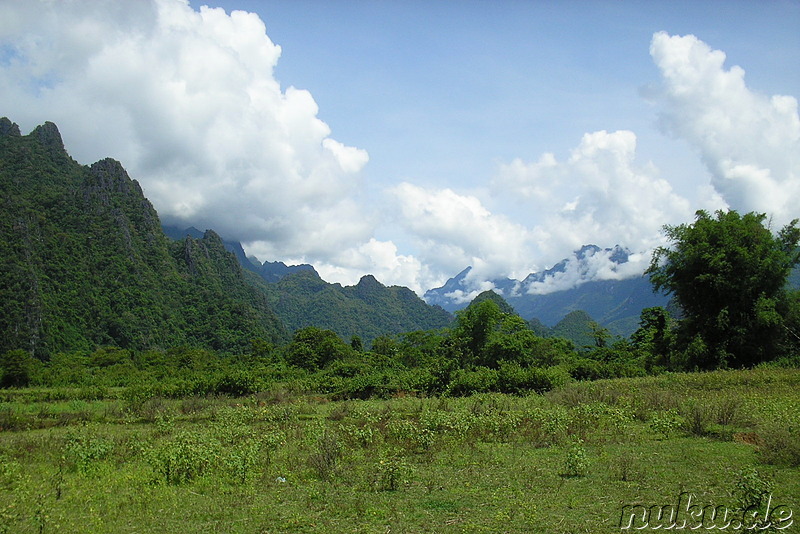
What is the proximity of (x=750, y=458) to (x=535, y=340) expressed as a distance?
26.5 meters

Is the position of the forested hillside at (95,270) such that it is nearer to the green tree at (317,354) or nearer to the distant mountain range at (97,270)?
the distant mountain range at (97,270)

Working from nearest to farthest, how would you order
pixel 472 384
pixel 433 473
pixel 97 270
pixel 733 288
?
pixel 433 473
pixel 472 384
pixel 733 288
pixel 97 270

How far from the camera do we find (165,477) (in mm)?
8492

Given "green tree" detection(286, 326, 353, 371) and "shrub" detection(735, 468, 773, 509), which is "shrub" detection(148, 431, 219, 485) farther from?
"green tree" detection(286, 326, 353, 371)

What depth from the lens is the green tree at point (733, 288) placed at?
24.1 meters

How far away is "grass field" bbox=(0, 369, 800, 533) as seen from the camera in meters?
6.09

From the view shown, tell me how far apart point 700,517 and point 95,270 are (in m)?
89.4

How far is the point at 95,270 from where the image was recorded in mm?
77312

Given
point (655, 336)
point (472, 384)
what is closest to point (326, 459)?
point (472, 384)

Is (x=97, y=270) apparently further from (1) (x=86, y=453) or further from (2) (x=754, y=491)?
(2) (x=754, y=491)

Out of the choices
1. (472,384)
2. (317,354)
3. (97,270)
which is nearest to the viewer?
(472,384)

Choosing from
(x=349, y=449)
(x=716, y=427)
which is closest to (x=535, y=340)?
(x=716, y=427)

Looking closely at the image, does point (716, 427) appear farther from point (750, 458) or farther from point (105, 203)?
point (105, 203)

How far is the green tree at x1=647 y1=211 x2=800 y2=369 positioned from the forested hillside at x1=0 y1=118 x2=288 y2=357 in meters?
68.7
